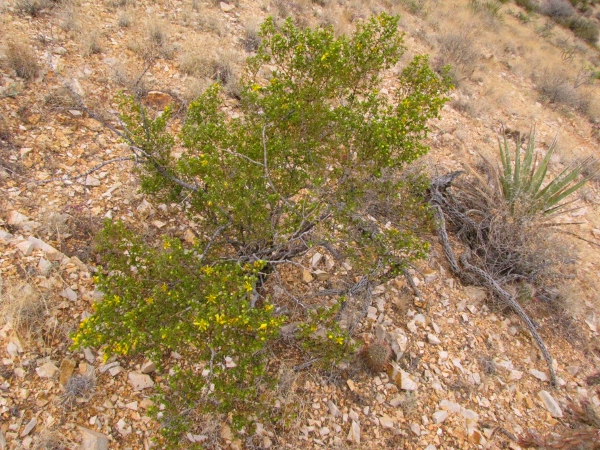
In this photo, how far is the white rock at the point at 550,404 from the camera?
118 inches

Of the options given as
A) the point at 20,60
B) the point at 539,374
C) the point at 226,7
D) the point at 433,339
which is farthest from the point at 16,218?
the point at 226,7

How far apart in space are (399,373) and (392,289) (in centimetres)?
85

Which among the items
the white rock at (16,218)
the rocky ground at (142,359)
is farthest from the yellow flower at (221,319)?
the white rock at (16,218)

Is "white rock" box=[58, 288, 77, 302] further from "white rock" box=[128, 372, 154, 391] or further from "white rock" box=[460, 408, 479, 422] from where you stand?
"white rock" box=[460, 408, 479, 422]

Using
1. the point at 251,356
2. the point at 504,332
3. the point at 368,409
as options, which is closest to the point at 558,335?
the point at 504,332

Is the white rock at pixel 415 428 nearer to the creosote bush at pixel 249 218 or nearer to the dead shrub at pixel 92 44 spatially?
the creosote bush at pixel 249 218

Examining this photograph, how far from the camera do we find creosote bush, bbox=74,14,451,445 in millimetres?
2004

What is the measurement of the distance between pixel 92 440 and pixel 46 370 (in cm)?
56

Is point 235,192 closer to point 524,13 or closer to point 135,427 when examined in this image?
point 135,427

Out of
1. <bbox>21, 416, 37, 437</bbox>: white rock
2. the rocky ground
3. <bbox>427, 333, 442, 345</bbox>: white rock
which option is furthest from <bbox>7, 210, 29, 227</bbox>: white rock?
<bbox>427, 333, 442, 345</bbox>: white rock

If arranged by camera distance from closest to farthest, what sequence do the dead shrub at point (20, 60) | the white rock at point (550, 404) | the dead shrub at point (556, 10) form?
1. the white rock at point (550, 404)
2. the dead shrub at point (20, 60)
3. the dead shrub at point (556, 10)

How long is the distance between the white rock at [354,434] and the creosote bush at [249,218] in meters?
0.54

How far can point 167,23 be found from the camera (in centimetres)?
568

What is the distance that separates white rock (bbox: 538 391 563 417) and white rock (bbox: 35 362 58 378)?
11.9 ft
